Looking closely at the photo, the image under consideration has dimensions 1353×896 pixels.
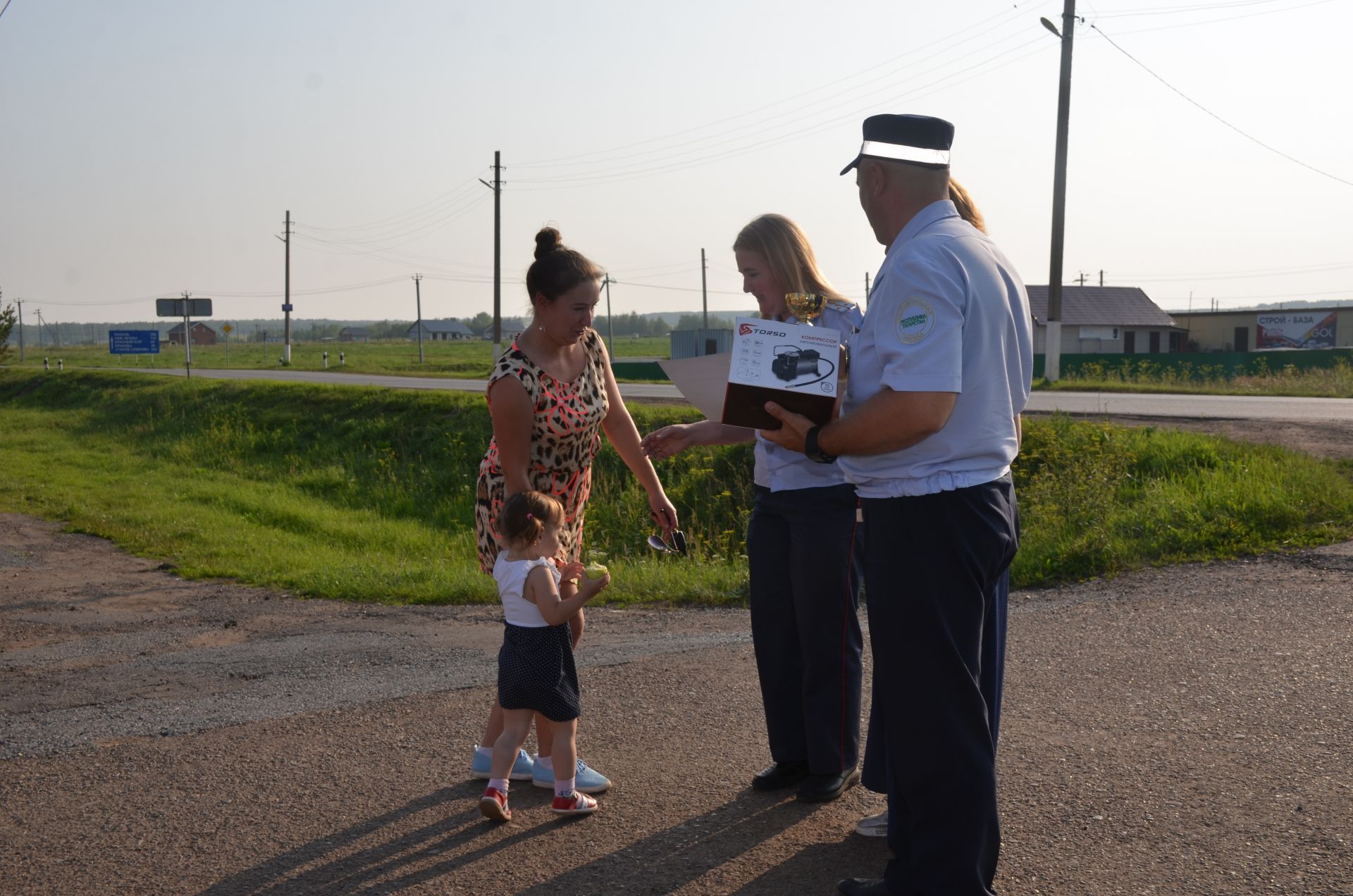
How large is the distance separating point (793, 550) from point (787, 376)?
3.61 feet

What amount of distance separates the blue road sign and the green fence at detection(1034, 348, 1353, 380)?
4399cm

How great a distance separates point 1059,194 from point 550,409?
25.3 meters

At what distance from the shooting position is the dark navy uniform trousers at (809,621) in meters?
4.07

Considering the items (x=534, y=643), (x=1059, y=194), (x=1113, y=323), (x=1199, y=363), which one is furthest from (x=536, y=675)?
(x=1113, y=323)

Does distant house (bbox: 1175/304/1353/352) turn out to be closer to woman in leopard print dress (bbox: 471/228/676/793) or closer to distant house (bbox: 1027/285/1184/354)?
distant house (bbox: 1027/285/1184/354)

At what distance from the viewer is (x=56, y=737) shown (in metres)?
4.88

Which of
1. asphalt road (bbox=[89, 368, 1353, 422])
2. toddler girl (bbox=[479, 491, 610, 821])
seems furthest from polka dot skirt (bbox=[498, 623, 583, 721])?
asphalt road (bbox=[89, 368, 1353, 422])

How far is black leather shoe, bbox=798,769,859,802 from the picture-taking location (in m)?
4.14

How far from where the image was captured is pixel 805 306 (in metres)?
3.86

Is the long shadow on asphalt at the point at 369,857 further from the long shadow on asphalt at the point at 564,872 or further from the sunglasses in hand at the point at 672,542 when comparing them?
the sunglasses in hand at the point at 672,542

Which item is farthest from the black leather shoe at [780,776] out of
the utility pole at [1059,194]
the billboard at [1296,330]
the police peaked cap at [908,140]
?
the billboard at [1296,330]

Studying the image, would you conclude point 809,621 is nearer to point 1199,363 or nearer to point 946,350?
point 946,350

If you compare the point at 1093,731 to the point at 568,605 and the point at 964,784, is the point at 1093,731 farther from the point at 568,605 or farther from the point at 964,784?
the point at 568,605

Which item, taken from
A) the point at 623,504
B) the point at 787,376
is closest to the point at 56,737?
the point at 787,376
